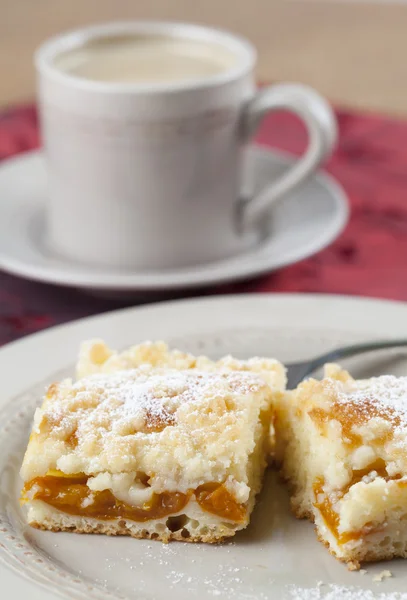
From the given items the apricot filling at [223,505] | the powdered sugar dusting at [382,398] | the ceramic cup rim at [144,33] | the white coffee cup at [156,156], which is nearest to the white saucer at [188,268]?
the white coffee cup at [156,156]

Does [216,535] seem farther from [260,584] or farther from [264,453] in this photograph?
[264,453]

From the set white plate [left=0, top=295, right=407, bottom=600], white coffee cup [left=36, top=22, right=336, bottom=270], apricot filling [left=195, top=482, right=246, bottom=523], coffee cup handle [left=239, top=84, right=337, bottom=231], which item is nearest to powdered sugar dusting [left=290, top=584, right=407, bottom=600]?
white plate [left=0, top=295, right=407, bottom=600]

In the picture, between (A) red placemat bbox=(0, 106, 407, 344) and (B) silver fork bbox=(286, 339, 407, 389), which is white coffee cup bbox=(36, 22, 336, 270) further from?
(B) silver fork bbox=(286, 339, 407, 389)

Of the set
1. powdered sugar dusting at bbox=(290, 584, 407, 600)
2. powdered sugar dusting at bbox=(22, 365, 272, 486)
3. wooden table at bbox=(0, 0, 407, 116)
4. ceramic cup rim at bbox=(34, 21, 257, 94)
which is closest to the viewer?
powdered sugar dusting at bbox=(290, 584, 407, 600)

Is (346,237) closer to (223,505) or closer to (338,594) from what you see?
(223,505)

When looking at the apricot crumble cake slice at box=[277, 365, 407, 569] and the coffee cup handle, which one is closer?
the apricot crumble cake slice at box=[277, 365, 407, 569]
